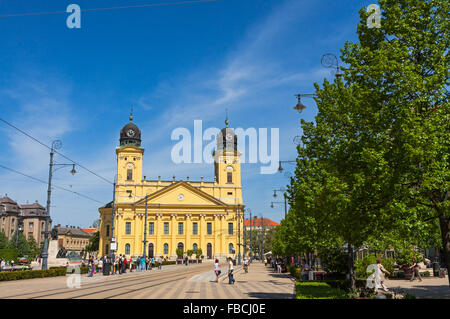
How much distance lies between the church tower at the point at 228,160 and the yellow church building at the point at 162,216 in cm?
74

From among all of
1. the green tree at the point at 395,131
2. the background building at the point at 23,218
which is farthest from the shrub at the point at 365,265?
the background building at the point at 23,218

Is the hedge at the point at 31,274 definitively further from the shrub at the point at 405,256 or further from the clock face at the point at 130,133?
the clock face at the point at 130,133

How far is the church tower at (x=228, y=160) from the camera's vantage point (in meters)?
96.6

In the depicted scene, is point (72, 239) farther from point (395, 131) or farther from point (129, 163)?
point (395, 131)

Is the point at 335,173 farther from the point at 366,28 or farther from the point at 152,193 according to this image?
the point at 152,193

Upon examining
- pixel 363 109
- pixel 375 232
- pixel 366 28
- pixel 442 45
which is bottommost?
pixel 375 232

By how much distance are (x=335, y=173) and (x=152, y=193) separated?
3103 inches

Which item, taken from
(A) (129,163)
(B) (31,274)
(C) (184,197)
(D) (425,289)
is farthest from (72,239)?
(D) (425,289)

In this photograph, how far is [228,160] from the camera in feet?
318

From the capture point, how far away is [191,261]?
78.9m

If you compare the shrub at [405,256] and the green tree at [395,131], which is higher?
the green tree at [395,131]

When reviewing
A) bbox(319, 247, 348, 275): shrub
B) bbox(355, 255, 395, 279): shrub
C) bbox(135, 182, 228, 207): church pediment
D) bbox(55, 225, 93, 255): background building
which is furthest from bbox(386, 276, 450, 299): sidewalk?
bbox(55, 225, 93, 255): background building

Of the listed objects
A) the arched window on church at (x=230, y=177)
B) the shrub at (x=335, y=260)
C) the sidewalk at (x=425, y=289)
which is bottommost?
the sidewalk at (x=425, y=289)
